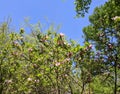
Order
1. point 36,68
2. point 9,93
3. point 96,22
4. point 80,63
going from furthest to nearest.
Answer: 1. point 96,22
2. point 9,93
3. point 36,68
4. point 80,63

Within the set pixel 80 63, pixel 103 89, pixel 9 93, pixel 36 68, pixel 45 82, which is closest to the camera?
pixel 80 63

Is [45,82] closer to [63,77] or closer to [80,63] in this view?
[63,77]

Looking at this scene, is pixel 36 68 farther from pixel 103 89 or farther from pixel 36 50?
pixel 103 89

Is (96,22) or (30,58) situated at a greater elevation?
(96,22)

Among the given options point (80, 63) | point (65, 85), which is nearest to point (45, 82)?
point (65, 85)

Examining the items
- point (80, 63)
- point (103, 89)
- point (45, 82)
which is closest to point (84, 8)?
point (80, 63)

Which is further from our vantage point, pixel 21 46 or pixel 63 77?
pixel 21 46

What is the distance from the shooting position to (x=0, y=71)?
17.0 m

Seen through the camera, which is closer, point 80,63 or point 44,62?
point 80,63

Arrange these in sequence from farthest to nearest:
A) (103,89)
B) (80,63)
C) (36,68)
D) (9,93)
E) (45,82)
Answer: (103,89) < (9,93) < (45,82) < (36,68) < (80,63)

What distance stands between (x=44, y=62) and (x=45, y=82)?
1262mm

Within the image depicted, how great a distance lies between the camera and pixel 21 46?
12148 millimetres

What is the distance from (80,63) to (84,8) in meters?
1.71

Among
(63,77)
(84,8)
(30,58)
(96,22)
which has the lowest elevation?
(63,77)
